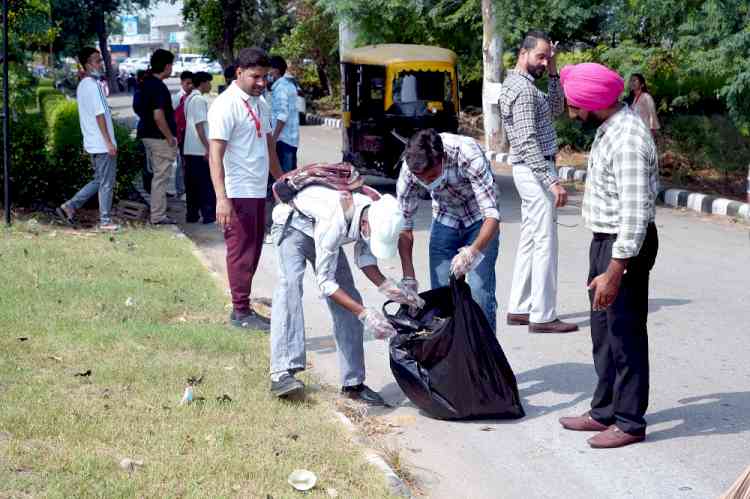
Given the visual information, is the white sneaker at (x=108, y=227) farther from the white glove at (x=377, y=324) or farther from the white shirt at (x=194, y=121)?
the white glove at (x=377, y=324)

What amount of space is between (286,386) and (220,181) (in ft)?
6.32

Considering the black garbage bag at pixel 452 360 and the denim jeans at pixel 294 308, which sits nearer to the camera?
the black garbage bag at pixel 452 360

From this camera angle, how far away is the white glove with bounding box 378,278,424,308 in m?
5.47

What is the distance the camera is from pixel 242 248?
300 inches

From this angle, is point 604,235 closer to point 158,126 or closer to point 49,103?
point 158,126

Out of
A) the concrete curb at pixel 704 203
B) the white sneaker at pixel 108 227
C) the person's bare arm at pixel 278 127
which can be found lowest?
the white sneaker at pixel 108 227

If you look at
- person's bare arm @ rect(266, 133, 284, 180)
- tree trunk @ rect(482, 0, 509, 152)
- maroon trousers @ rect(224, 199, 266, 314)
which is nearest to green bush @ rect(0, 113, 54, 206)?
person's bare arm @ rect(266, 133, 284, 180)

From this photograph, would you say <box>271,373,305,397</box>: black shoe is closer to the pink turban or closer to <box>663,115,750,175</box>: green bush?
the pink turban

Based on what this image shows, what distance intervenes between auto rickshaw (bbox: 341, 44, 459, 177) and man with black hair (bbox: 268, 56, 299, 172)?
3111 mm

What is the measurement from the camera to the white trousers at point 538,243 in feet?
24.7

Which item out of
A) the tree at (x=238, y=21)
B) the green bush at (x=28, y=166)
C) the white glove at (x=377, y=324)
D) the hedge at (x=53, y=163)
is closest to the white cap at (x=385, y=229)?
the white glove at (x=377, y=324)

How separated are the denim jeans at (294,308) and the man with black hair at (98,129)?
5592mm

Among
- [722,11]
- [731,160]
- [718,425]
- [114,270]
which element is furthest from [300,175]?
[731,160]

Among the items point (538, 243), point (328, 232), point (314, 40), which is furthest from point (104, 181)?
point (314, 40)
